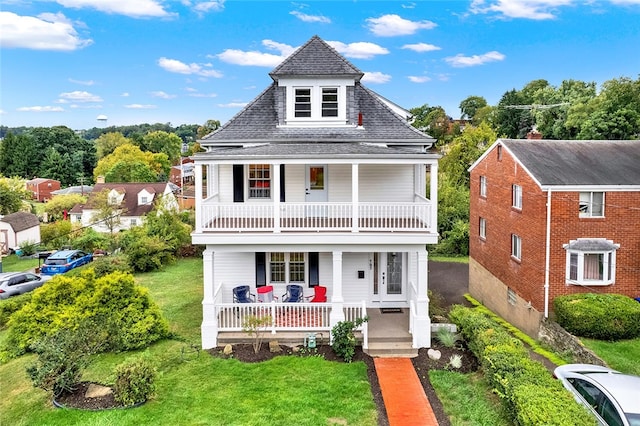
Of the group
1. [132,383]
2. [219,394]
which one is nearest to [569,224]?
[219,394]

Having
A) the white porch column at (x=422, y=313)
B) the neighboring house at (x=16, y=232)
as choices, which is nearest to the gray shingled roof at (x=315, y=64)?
the white porch column at (x=422, y=313)

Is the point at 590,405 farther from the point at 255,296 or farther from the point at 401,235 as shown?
the point at 255,296

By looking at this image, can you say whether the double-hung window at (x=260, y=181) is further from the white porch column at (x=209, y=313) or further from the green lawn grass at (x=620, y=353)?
the green lawn grass at (x=620, y=353)

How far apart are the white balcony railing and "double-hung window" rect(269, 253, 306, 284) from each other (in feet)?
5.92

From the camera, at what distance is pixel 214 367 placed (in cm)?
1267

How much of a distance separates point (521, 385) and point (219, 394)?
6.97 m

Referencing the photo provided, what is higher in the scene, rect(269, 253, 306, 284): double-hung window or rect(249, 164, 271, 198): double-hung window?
rect(249, 164, 271, 198): double-hung window

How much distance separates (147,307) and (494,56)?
142ft

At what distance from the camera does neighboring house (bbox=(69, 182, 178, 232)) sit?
47.6 m

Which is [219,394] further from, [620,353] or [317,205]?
[620,353]

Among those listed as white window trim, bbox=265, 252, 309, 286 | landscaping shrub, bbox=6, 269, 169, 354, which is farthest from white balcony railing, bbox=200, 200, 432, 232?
landscaping shrub, bbox=6, 269, 169, 354

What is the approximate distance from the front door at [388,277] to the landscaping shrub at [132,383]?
8764mm

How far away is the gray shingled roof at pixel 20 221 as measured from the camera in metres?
43.2

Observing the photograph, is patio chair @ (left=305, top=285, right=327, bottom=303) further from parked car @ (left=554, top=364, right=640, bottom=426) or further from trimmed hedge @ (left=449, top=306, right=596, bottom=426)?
parked car @ (left=554, top=364, right=640, bottom=426)
